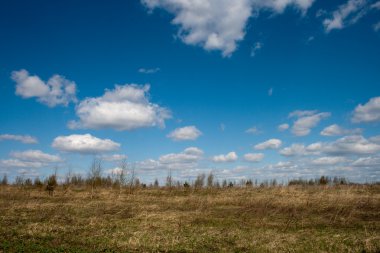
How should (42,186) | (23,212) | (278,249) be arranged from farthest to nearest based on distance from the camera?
(42,186), (23,212), (278,249)

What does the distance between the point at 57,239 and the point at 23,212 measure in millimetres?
9320

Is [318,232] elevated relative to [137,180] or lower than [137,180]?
lower

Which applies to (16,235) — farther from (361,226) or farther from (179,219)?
(361,226)

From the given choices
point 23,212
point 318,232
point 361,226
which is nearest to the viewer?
point 318,232

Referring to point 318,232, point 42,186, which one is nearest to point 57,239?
point 318,232

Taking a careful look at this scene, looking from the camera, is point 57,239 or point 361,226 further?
point 361,226

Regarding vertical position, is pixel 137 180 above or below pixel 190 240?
above

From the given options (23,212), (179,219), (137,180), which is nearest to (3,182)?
(137,180)

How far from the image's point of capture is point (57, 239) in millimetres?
13344

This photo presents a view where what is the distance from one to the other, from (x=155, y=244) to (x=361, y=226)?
10541mm

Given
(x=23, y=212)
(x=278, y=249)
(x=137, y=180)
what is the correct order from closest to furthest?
(x=278, y=249), (x=23, y=212), (x=137, y=180)

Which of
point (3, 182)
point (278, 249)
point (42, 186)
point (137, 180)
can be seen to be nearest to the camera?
point (278, 249)

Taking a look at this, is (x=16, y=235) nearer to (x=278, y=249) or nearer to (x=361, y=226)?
(x=278, y=249)

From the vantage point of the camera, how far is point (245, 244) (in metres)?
12.9
